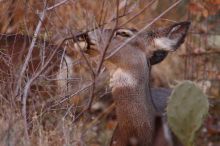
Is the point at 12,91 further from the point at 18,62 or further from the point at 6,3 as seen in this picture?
the point at 6,3

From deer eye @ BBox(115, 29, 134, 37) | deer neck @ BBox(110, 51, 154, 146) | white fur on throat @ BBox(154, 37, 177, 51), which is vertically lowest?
deer neck @ BBox(110, 51, 154, 146)

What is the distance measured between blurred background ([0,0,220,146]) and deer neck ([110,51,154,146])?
0.28m

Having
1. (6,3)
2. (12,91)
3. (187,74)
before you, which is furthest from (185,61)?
(12,91)

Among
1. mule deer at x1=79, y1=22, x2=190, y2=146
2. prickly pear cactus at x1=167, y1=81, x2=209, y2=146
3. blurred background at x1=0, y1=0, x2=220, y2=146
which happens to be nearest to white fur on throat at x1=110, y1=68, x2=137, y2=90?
mule deer at x1=79, y1=22, x2=190, y2=146

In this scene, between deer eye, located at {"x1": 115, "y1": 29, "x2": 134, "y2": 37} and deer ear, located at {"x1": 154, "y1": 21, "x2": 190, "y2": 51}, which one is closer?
deer eye, located at {"x1": 115, "y1": 29, "x2": 134, "y2": 37}

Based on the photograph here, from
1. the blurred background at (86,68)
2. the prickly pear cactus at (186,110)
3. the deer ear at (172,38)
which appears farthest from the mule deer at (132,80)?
the prickly pear cactus at (186,110)

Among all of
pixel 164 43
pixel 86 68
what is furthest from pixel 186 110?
pixel 86 68

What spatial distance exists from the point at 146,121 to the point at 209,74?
4.65 m

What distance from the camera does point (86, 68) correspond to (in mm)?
7727

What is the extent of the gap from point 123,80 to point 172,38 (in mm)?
642

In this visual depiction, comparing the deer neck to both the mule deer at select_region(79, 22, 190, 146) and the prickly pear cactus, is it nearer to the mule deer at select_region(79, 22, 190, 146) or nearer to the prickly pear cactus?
the mule deer at select_region(79, 22, 190, 146)

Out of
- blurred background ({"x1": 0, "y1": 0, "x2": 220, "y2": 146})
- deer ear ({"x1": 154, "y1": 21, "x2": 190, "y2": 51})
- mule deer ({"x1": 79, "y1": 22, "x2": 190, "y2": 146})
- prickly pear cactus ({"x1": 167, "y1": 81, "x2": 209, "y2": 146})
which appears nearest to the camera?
prickly pear cactus ({"x1": 167, "y1": 81, "x2": 209, "y2": 146})

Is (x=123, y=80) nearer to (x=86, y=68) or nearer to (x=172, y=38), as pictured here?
(x=172, y=38)

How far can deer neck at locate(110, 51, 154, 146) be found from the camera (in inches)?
243
